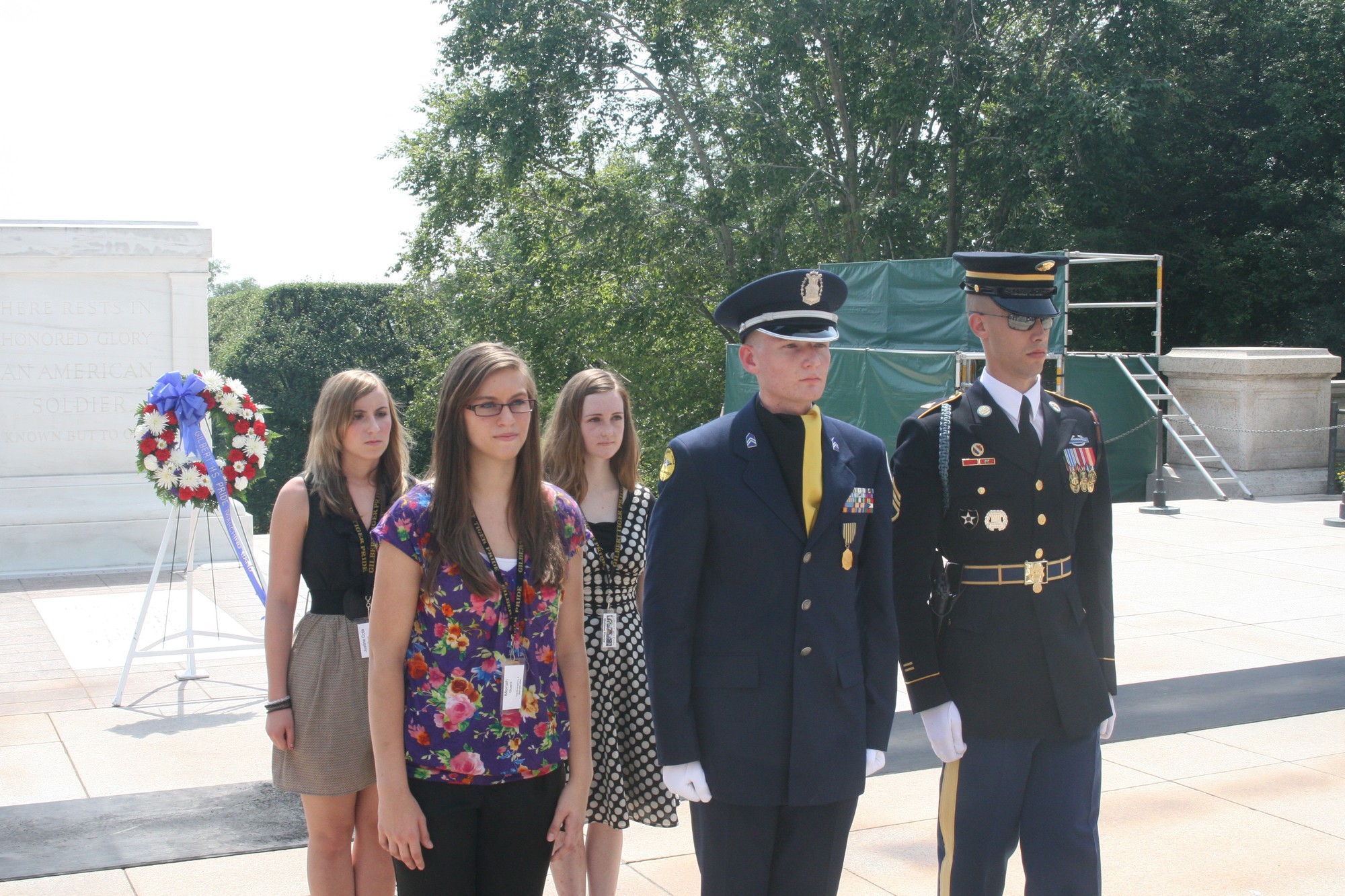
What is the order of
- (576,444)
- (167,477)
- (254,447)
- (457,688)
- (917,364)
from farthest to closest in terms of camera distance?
(917,364) < (254,447) < (167,477) < (576,444) < (457,688)

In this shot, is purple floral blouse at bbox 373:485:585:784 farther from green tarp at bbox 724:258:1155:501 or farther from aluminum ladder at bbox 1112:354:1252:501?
green tarp at bbox 724:258:1155:501

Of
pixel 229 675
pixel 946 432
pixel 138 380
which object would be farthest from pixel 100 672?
pixel 946 432

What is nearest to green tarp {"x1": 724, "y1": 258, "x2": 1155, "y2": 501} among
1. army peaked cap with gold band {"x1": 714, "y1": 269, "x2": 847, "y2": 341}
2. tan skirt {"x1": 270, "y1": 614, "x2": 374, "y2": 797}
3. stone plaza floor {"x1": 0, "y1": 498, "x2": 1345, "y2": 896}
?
stone plaza floor {"x1": 0, "y1": 498, "x2": 1345, "y2": 896}

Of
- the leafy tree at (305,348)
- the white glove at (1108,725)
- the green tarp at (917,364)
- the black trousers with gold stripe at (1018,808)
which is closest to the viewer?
the black trousers with gold stripe at (1018,808)

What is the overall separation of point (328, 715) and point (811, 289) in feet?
5.76

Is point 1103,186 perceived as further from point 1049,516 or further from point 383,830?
point 383,830

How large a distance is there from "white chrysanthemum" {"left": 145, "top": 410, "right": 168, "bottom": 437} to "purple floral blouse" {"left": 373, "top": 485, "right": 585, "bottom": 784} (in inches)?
181

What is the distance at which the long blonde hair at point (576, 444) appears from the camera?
3.84 meters

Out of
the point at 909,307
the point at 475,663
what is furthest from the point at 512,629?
the point at 909,307

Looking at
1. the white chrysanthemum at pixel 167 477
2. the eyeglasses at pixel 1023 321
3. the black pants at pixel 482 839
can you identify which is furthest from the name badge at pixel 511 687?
the white chrysanthemum at pixel 167 477

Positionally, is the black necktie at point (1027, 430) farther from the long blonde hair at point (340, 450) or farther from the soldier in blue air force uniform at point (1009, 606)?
the long blonde hair at point (340, 450)

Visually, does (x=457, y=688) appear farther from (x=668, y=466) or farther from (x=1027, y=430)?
(x=1027, y=430)

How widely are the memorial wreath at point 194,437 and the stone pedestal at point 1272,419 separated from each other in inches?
432

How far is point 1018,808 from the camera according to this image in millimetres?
3162
